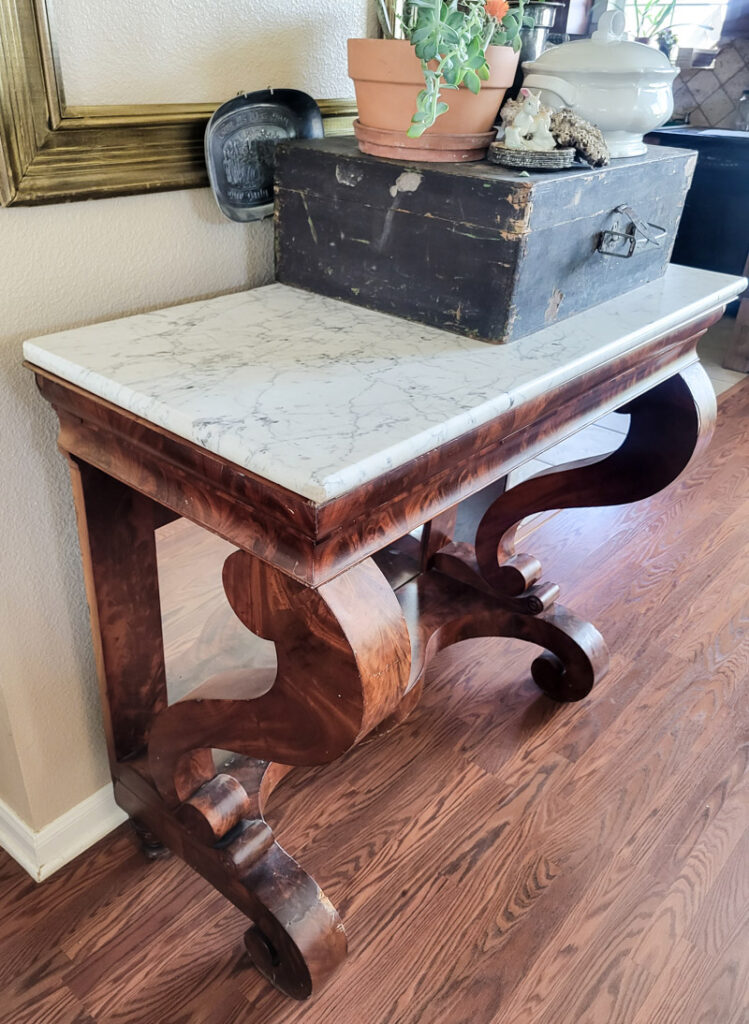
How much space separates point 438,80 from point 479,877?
110cm

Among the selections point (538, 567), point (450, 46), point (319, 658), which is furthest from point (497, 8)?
Answer: point (538, 567)

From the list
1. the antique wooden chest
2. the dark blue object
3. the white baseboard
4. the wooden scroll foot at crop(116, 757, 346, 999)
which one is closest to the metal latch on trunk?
the antique wooden chest

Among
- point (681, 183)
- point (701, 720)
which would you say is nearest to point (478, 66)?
point (681, 183)

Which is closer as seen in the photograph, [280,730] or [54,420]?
[280,730]

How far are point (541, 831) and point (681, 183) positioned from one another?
1.02 metres

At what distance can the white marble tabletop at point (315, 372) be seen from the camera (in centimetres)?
67

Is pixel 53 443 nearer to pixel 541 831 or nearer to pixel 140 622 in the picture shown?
pixel 140 622

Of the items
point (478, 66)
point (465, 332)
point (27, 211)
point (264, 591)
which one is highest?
point (478, 66)

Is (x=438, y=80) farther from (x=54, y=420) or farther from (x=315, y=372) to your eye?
(x=54, y=420)

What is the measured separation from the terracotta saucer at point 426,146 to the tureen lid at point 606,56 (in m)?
0.14

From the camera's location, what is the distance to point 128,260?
96 centimetres

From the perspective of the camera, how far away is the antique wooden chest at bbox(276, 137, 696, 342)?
2.85 feet

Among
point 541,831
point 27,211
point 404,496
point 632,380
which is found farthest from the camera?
point 541,831

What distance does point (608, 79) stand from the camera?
0.97 metres
